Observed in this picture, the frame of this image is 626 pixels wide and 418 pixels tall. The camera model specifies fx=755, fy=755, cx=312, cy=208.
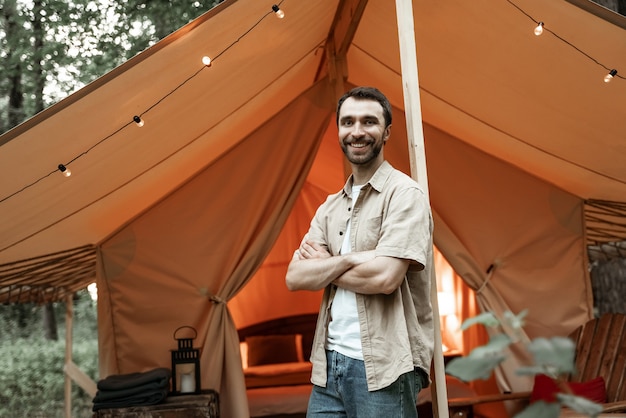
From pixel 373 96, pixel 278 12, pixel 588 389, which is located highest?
pixel 278 12

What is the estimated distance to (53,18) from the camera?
37.9ft

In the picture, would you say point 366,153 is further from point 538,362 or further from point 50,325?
point 50,325

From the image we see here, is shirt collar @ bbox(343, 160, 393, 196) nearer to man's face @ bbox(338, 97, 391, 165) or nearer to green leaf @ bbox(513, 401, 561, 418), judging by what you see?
man's face @ bbox(338, 97, 391, 165)

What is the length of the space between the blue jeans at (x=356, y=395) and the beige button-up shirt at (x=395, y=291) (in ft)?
0.10

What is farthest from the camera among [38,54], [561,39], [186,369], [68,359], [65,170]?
[38,54]

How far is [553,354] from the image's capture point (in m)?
0.70

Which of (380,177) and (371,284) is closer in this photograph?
(371,284)

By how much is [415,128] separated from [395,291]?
0.60 m

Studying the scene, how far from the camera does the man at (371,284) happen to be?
84.2 inches

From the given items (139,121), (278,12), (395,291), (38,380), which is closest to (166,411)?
(139,121)

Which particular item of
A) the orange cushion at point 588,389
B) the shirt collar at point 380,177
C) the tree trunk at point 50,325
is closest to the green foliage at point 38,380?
the tree trunk at point 50,325

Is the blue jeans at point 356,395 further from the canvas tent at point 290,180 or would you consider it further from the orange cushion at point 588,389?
the orange cushion at point 588,389

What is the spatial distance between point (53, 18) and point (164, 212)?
7552mm

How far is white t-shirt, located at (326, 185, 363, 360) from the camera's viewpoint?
2186 millimetres
